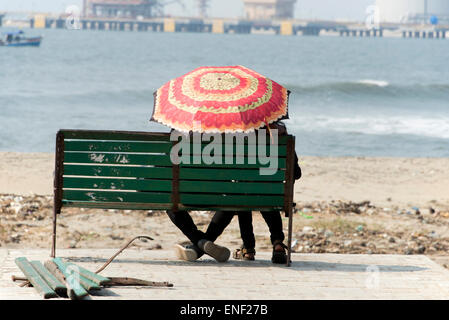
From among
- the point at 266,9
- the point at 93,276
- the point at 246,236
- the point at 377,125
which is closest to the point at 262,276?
the point at 246,236

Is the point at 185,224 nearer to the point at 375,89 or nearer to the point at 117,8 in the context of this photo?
the point at 375,89

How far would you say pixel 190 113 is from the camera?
211 inches

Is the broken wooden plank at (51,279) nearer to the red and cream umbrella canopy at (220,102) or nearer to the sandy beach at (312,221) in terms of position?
the red and cream umbrella canopy at (220,102)

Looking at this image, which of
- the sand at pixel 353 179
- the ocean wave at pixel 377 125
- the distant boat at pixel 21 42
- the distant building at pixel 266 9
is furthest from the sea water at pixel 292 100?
the distant building at pixel 266 9

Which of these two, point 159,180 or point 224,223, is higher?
point 159,180

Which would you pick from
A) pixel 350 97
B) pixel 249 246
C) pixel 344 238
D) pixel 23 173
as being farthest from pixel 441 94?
pixel 249 246

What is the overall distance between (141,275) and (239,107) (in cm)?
127

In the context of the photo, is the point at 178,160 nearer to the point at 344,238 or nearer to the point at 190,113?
the point at 190,113

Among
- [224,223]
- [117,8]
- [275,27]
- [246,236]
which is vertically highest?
[224,223]

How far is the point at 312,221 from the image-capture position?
30.3ft

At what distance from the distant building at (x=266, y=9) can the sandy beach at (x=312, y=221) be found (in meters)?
184

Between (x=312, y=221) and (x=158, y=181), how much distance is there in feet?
13.4

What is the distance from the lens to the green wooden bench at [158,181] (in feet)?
17.9

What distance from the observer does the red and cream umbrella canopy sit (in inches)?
210
